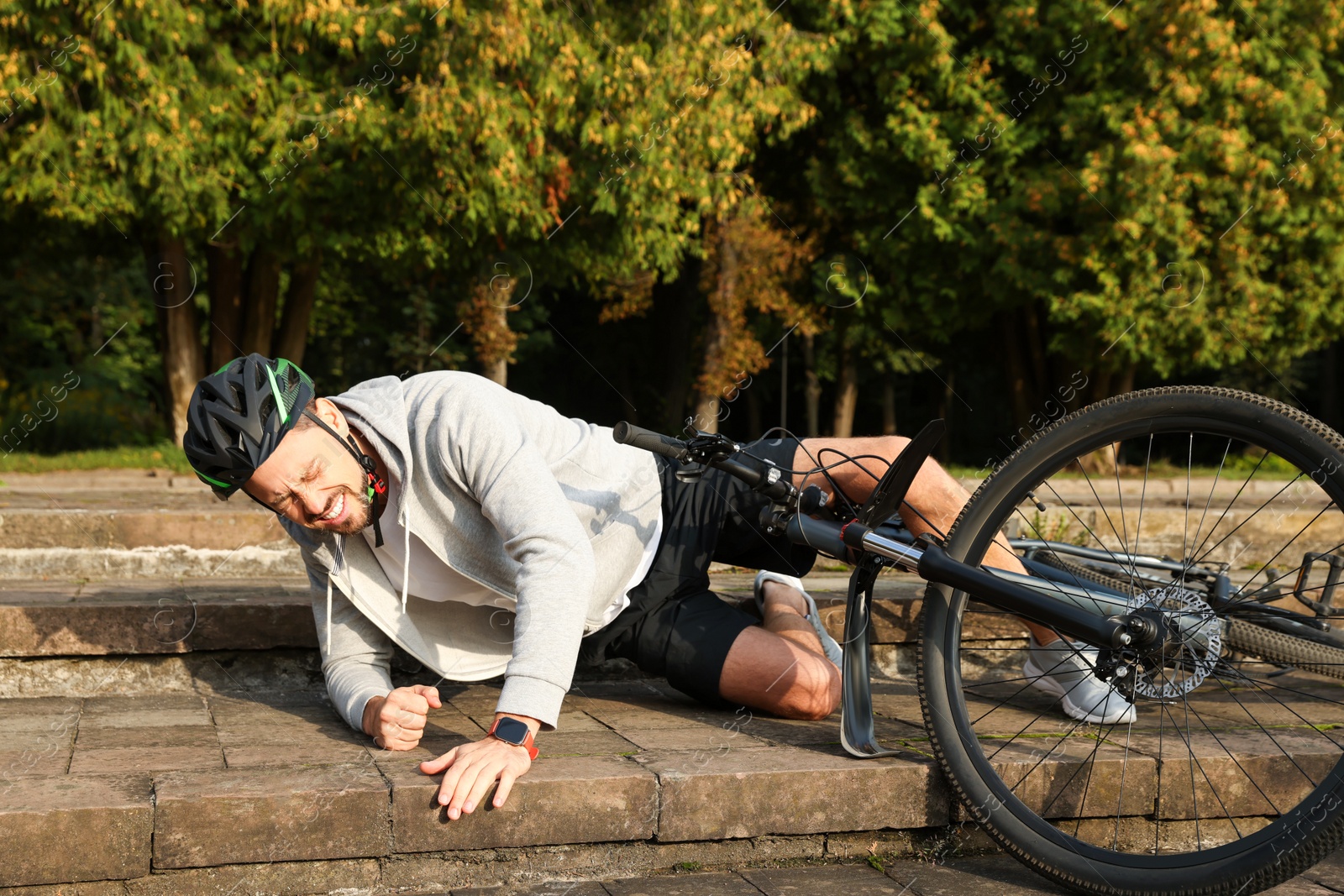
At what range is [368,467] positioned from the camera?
2.71 meters

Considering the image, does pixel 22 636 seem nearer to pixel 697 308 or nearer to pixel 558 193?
pixel 558 193

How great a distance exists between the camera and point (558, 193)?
11.5 meters

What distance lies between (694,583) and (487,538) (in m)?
0.71

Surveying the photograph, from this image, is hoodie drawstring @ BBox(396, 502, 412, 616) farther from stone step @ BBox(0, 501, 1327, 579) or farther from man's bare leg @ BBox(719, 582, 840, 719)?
stone step @ BBox(0, 501, 1327, 579)

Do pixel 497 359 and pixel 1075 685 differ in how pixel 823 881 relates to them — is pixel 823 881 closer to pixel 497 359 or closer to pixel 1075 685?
pixel 1075 685

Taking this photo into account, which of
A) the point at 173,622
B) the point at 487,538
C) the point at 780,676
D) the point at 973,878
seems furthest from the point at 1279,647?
the point at 173,622

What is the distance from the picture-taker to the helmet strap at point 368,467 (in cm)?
264

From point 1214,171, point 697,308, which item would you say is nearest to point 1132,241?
point 1214,171

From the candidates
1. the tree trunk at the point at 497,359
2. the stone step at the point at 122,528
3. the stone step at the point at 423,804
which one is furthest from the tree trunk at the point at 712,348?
the stone step at the point at 423,804

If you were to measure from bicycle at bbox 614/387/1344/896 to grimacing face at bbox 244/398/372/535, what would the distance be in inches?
24.0

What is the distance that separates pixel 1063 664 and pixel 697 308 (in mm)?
19613

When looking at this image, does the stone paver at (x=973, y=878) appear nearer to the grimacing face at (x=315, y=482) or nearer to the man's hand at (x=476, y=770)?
the man's hand at (x=476, y=770)

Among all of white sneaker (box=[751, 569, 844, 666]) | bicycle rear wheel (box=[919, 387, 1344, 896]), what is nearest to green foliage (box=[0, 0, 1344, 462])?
white sneaker (box=[751, 569, 844, 666])

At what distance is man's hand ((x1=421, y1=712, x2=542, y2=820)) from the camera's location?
231cm
